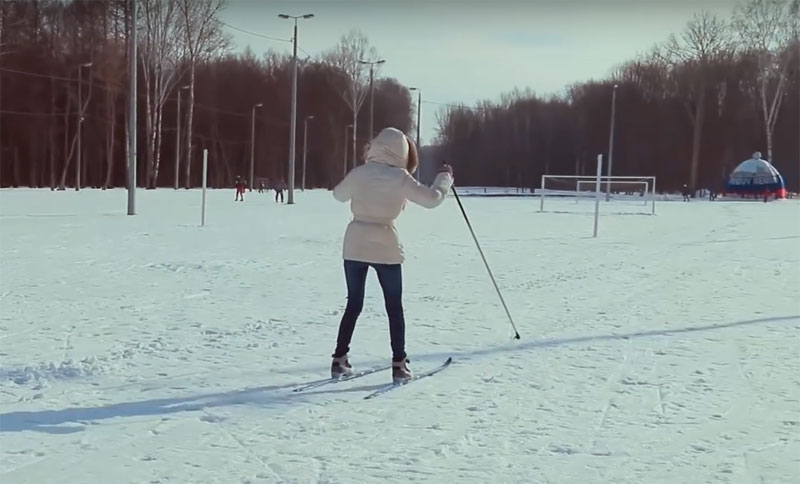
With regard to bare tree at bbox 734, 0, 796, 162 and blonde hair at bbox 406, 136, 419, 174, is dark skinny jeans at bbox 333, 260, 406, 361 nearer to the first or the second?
blonde hair at bbox 406, 136, 419, 174

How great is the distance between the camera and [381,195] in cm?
538

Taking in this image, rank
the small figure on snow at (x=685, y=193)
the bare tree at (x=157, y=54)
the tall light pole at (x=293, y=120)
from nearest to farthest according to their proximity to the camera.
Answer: the tall light pole at (x=293, y=120), the bare tree at (x=157, y=54), the small figure on snow at (x=685, y=193)

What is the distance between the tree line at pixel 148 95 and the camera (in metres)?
50.2

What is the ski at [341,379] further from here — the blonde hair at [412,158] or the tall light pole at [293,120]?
the tall light pole at [293,120]

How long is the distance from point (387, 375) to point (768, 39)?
195ft

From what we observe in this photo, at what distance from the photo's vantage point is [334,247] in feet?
51.8

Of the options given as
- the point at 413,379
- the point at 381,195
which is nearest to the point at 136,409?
the point at 413,379

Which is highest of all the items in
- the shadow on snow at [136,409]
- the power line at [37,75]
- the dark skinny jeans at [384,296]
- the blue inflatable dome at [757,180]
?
the power line at [37,75]

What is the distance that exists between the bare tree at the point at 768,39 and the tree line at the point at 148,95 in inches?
1129

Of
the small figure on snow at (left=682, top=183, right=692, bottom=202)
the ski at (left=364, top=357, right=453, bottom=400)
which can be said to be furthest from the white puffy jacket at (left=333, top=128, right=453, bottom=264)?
the small figure on snow at (left=682, top=183, right=692, bottom=202)

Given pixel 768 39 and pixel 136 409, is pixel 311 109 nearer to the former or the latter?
pixel 768 39

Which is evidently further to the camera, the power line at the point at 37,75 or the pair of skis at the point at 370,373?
the power line at the point at 37,75

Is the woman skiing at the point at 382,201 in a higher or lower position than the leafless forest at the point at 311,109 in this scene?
lower

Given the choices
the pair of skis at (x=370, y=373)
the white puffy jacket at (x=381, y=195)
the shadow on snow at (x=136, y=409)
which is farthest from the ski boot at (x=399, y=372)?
the white puffy jacket at (x=381, y=195)
